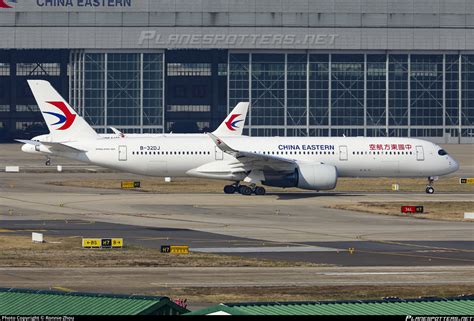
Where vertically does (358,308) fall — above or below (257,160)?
below

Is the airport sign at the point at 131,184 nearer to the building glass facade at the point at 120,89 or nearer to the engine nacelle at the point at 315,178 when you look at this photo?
the engine nacelle at the point at 315,178

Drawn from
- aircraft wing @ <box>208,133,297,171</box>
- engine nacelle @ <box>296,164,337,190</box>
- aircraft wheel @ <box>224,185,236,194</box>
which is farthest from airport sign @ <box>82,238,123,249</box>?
aircraft wheel @ <box>224,185,236,194</box>

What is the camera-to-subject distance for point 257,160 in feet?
245

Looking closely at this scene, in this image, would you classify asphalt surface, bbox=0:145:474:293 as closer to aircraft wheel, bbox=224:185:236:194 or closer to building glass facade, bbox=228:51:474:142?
aircraft wheel, bbox=224:185:236:194

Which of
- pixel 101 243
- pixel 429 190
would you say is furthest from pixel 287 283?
Result: pixel 429 190

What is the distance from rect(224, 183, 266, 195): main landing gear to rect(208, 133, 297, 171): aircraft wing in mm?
1658

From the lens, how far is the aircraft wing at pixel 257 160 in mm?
74125

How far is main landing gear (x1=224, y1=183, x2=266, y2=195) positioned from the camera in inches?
3007

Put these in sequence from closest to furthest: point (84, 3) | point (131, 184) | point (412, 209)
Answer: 1. point (412, 209)
2. point (131, 184)
3. point (84, 3)

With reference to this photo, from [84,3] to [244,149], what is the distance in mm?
73784

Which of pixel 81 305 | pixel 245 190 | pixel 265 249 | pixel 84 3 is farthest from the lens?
pixel 84 3

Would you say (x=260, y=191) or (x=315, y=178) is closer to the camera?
(x=315, y=178)

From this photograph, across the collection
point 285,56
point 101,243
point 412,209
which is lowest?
point 101,243

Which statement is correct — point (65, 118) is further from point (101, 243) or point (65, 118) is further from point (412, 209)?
point (101, 243)
